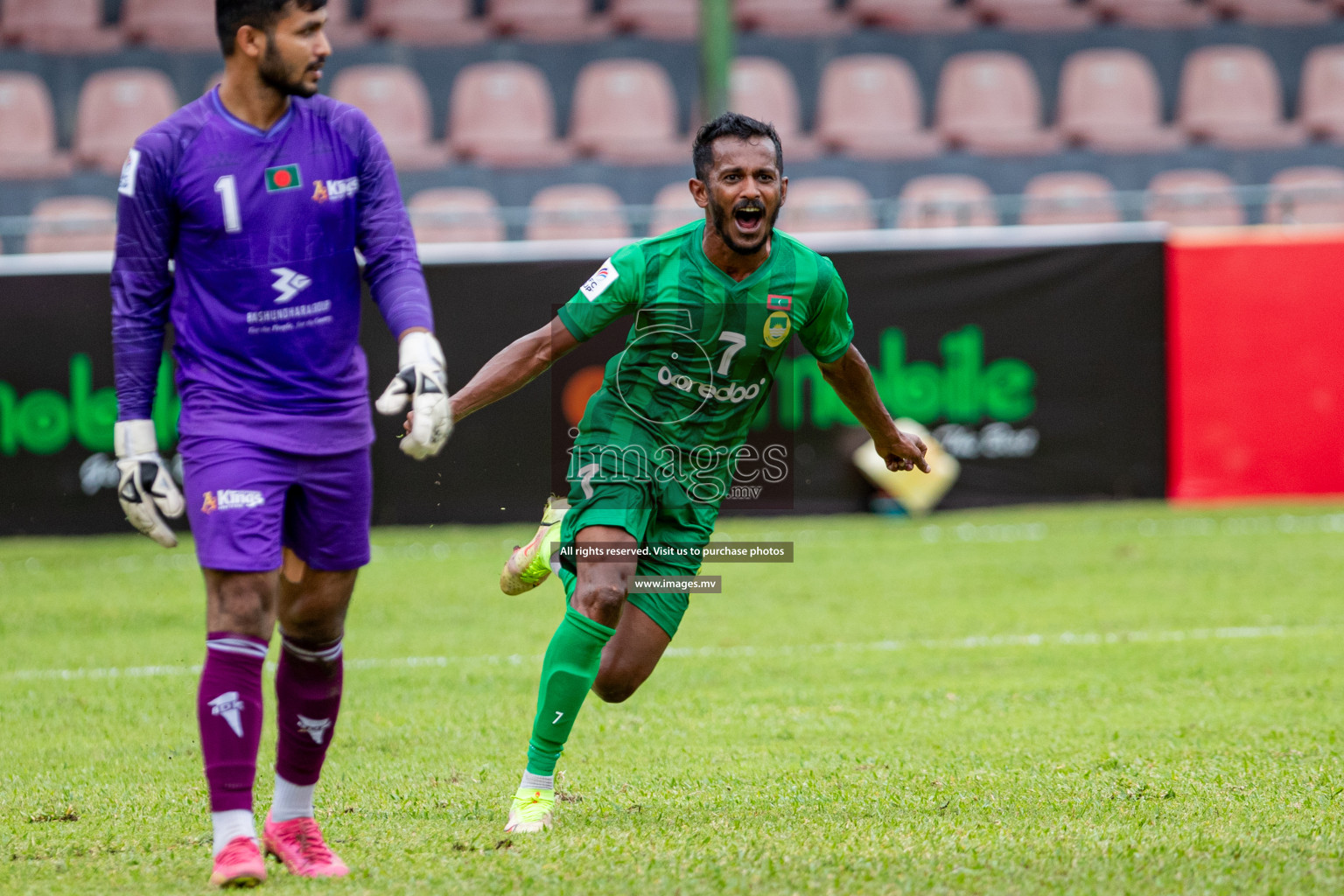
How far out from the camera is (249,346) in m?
3.89

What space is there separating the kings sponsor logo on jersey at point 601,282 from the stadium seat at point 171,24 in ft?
40.2

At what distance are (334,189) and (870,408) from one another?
1.94 meters

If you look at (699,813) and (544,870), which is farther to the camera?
(699,813)

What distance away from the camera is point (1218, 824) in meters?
4.42

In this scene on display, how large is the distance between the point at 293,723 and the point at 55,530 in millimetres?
7974

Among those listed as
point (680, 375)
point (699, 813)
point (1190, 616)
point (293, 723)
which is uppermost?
point (680, 375)

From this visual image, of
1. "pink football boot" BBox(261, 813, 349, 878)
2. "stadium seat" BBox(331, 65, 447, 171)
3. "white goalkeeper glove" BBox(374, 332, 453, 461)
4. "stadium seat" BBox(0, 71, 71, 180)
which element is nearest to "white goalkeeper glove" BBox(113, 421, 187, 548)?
"white goalkeeper glove" BBox(374, 332, 453, 461)

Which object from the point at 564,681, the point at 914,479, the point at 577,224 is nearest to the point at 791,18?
the point at 577,224

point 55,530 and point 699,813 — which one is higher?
point 699,813

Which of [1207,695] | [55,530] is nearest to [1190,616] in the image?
[1207,695]

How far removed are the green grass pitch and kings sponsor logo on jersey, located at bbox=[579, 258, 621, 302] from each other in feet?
5.09

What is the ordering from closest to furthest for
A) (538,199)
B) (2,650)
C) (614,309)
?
(614,309), (2,650), (538,199)

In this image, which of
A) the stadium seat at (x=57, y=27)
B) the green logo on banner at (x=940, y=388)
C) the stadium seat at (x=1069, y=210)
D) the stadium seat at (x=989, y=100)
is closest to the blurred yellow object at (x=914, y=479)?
the green logo on banner at (x=940, y=388)

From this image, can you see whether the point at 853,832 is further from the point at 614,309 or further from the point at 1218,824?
the point at 614,309
